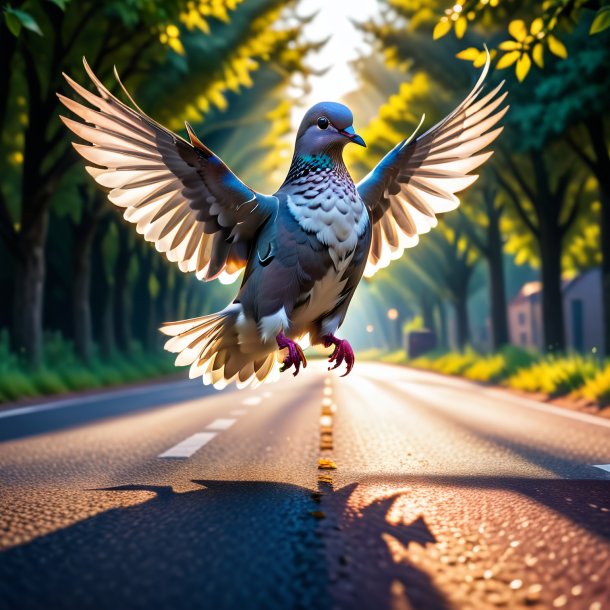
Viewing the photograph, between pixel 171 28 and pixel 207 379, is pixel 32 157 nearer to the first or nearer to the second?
pixel 171 28

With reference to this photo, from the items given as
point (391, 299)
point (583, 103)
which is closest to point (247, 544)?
point (583, 103)

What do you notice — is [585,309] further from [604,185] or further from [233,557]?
[233,557]

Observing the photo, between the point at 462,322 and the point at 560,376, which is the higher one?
the point at 462,322

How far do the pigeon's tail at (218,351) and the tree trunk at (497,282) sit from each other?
65.9 feet

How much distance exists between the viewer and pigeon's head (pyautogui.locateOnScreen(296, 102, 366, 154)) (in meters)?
4.06

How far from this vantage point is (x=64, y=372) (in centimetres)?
1778

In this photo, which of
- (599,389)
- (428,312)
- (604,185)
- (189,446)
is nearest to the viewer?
(189,446)

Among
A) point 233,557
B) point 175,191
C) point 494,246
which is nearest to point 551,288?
point 494,246

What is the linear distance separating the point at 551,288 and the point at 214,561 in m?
17.3

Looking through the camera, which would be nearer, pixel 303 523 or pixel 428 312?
pixel 303 523

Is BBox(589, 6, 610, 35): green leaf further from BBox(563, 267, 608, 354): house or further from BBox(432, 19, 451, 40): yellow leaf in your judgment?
BBox(563, 267, 608, 354): house

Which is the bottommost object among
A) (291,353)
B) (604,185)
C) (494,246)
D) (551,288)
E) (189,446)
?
(189,446)

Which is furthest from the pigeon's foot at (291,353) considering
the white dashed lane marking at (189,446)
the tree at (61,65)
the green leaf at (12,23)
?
the tree at (61,65)

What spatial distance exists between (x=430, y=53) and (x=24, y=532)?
17.2 metres
